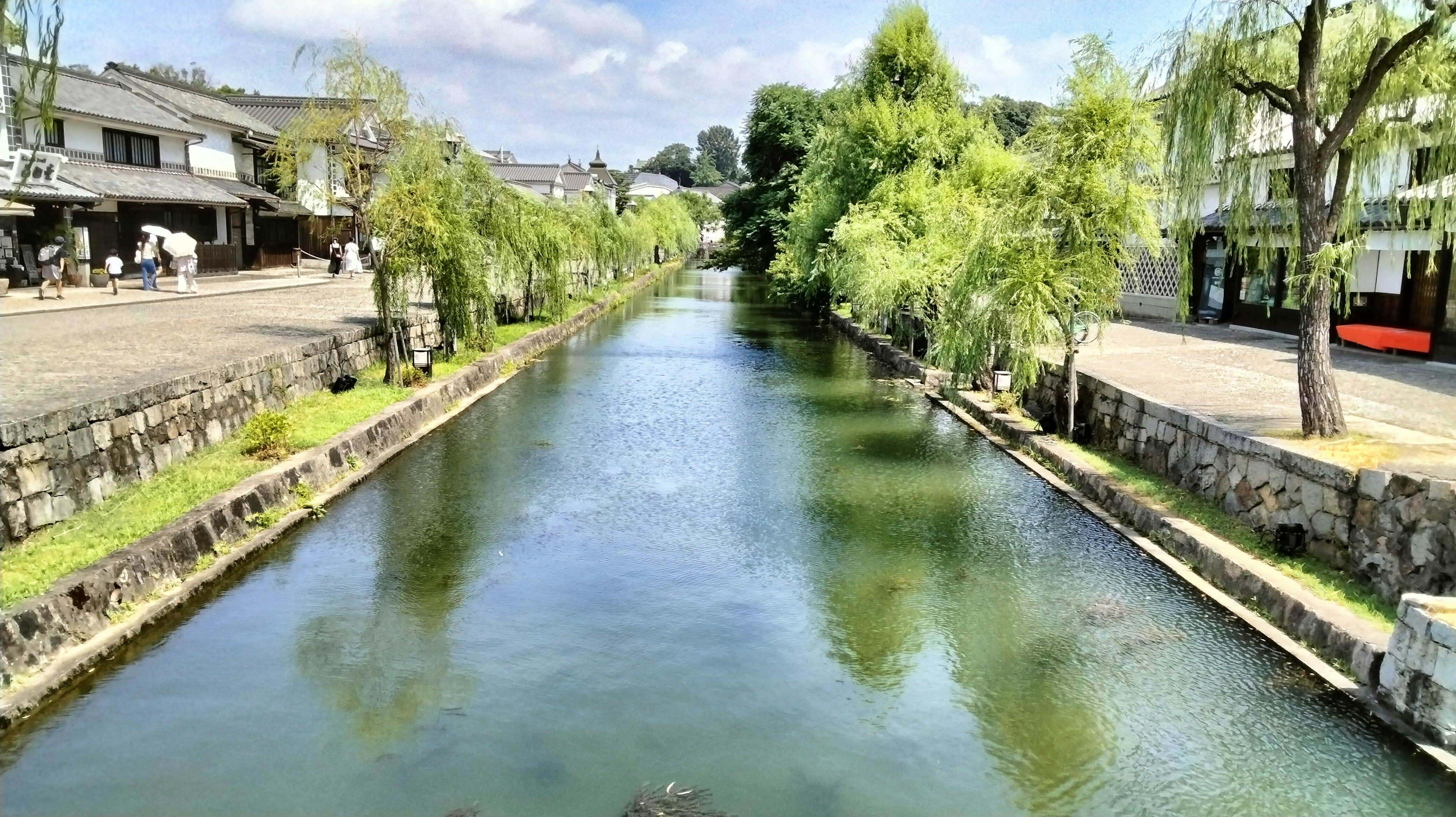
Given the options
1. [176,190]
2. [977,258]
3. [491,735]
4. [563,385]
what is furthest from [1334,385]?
[176,190]

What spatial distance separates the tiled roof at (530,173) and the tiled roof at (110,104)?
1914 inches

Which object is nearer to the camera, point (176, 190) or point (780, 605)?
point (780, 605)

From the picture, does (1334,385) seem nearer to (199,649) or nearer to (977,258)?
(977,258)

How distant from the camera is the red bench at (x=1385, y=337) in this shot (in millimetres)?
18547

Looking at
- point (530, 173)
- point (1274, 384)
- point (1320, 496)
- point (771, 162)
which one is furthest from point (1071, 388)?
point (530, 173)

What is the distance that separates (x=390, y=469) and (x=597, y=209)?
109ft

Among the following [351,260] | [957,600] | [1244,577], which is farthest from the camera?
[351,260]

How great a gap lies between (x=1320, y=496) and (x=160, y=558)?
10268mm

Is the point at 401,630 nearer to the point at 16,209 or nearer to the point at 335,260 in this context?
the point at 16,209

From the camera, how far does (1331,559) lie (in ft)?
28.9

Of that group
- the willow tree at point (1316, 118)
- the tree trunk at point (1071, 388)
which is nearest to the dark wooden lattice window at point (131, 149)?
the tree trunk at point (1071, 388)

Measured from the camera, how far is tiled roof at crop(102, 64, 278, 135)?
35.6 metres

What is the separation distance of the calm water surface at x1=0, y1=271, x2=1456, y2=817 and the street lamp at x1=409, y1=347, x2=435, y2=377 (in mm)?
5447

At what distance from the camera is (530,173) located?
275ft
